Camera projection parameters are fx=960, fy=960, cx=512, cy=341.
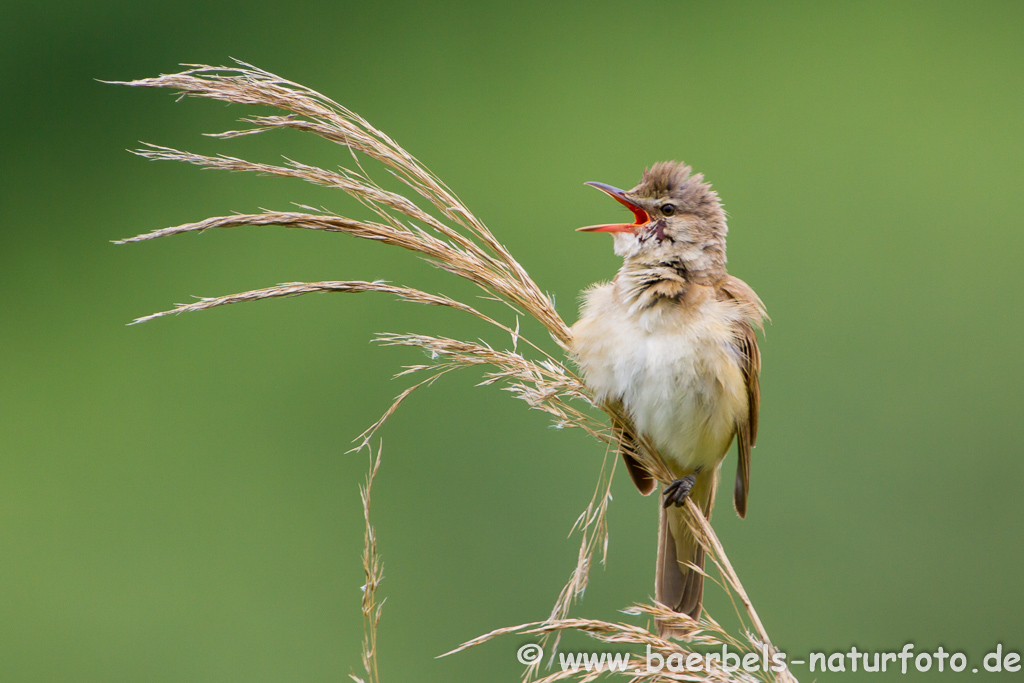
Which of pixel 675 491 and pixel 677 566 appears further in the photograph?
pixel 677 566

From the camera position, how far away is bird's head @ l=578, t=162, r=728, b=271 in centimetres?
265

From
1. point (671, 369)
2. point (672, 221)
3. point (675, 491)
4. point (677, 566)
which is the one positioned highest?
point (672, 221)

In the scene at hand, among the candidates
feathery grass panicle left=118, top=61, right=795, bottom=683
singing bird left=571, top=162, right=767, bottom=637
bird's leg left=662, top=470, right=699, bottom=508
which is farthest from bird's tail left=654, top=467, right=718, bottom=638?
feathery grass panicle left=118, top=61, right=795, bottom=683

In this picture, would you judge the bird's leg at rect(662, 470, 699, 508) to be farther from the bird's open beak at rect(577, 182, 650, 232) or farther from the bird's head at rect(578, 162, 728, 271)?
the bird's open beak at rect(577, 182, 650, 232)

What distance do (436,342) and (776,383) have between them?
352cm

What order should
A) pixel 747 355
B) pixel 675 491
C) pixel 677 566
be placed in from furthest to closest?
pixel 677 566 < pixel 747 355 < pixel 675 491

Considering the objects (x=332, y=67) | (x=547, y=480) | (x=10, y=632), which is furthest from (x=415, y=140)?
(x=10, y=632)

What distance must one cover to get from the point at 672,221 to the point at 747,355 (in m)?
0.43

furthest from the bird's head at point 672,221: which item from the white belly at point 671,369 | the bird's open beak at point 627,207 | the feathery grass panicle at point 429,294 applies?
the feathery grass panicle at point 429,294

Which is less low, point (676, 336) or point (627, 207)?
point (627, 207)

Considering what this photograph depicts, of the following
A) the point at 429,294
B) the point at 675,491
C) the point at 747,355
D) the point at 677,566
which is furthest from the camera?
the point at 677,566

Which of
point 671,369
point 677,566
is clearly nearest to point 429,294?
point 671,369

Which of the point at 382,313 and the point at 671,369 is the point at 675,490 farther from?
the point at 382,313

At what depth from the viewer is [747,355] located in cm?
265
